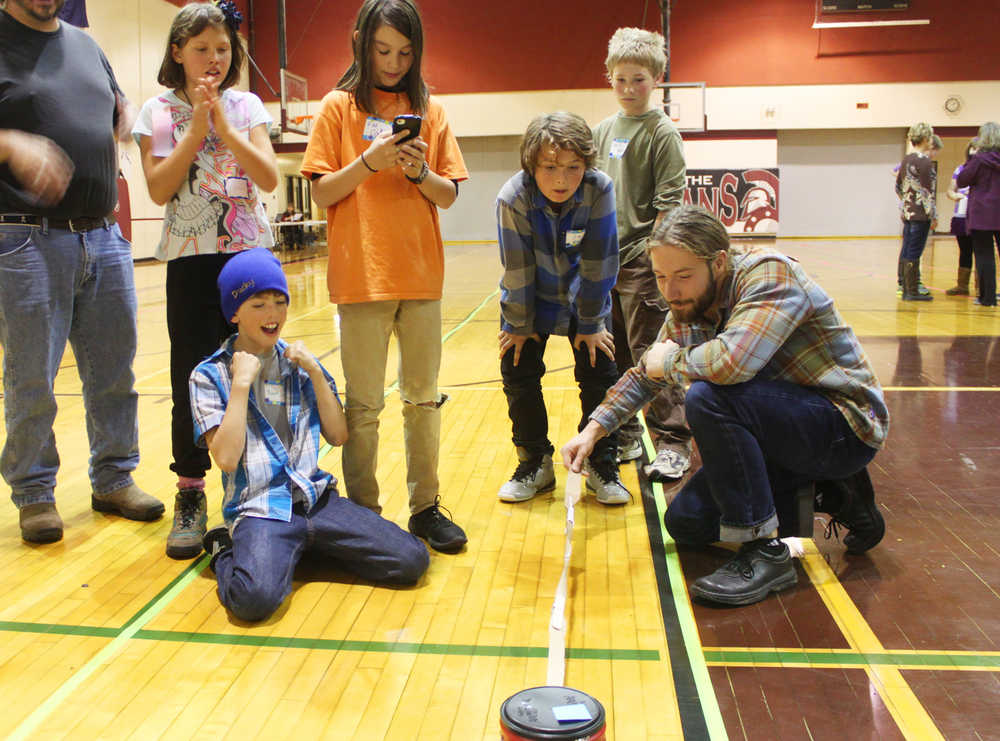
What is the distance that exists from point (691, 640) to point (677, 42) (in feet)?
54.3

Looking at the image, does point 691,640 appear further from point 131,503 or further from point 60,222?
point 60,222

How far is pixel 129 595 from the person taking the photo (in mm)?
2199

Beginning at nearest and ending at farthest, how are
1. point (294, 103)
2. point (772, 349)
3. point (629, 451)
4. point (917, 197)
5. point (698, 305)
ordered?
1. point (772, 349)
2. point (698, 305)
3. point (629, 451)
4. point (917, 197)
5. point (294, 103)

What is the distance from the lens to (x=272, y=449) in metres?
2.27

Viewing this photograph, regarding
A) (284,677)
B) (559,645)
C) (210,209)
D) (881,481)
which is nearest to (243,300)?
(210,209)

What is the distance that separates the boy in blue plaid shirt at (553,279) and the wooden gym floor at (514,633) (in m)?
0.19

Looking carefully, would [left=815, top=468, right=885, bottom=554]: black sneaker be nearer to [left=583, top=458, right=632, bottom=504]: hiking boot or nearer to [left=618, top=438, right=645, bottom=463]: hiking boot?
[left=583, top=458, right=632, bottom=504]: hiking boot

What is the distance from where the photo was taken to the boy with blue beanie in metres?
2.14

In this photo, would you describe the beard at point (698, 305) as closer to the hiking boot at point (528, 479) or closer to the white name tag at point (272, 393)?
the hiking boot at point (528, 479)

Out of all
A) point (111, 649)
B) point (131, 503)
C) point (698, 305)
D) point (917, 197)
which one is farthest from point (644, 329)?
point (917, 197)

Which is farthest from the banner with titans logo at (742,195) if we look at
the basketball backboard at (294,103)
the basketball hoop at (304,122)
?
the basketball backboard at (294,103)

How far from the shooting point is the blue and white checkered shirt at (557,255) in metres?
2.64

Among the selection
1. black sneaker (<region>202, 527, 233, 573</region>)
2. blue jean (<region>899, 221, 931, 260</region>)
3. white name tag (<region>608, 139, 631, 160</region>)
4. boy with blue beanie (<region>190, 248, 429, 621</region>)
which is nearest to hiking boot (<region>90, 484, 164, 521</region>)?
black sneaker (<region>202, 527, 233, 573</region>)

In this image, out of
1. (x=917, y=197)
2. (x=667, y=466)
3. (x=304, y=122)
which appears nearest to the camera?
(x=667, y=466)
